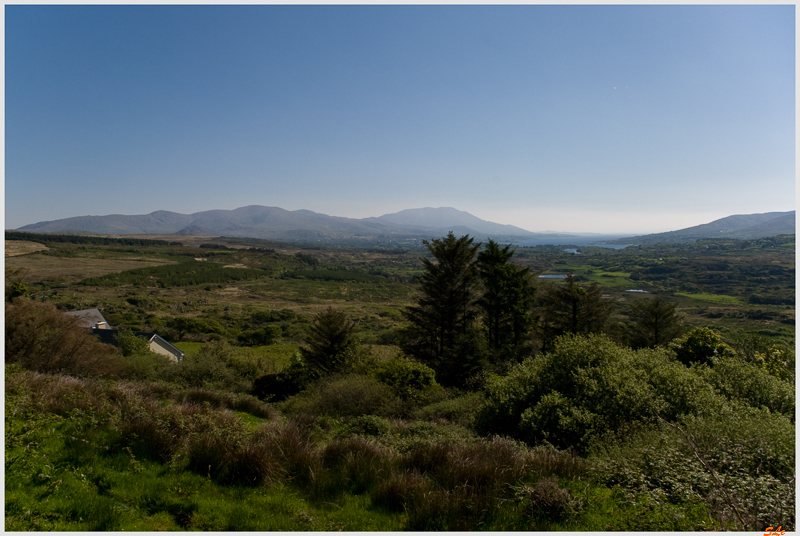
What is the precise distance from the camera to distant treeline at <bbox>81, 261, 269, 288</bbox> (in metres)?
99.8

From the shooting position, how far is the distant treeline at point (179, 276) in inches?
3930

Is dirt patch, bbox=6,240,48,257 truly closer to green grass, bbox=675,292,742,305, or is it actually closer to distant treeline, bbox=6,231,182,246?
distant treeline, bbox=6,231,182,246

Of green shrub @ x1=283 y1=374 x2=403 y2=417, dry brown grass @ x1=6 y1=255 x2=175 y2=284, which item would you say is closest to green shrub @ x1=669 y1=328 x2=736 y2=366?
green shrub @ x1=283 y1=374 x2=403 y2=417

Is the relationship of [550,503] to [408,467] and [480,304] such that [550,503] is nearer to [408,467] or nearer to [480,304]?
[408,467]

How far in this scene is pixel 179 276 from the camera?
11538 cm

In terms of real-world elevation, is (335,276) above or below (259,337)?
above

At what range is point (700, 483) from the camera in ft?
16.2

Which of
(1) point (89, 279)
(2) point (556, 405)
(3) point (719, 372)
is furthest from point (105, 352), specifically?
(1) point (89, 279)

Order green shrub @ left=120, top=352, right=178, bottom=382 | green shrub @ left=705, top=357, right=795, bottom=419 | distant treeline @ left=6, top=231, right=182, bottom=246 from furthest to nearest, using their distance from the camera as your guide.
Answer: distant treeline @ left=6, top=231, right=182, bottom=246 → green shrub @ left=120, top=352, right=178, bottom=382 → green shrub @ left=705, top=357, right=795, bottom=419

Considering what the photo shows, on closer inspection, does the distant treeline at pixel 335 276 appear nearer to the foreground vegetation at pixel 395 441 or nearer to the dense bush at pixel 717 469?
the foreground vegetation at pixel 395 441

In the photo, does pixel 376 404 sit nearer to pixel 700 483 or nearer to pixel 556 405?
pixel 556 405

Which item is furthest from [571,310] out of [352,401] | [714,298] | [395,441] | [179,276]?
[179,276]

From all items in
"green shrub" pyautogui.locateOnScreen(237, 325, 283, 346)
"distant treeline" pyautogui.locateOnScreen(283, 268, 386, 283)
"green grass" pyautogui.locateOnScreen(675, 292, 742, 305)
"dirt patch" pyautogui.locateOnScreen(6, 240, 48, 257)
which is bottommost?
"green shrub" pyautogui.locateOnScreen(237, 325, 283, 346)

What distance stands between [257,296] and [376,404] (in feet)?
321
